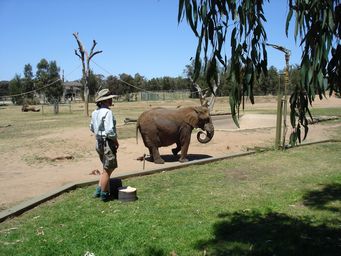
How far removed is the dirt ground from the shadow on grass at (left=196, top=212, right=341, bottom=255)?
10.8 feet

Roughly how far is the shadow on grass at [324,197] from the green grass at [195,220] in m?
0.01

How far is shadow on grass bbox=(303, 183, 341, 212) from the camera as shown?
617cm

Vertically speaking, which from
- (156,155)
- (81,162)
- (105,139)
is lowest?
(81,162)

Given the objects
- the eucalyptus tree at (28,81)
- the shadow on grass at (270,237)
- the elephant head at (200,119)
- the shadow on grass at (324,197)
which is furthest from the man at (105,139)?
the eucalyptus tree at (28,81)

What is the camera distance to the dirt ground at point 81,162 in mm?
7649

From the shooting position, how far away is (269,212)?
590 centimetres

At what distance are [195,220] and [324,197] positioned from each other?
2392 millimetres

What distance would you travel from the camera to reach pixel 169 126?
9.84 m

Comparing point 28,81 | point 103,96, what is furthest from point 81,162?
point 28,81

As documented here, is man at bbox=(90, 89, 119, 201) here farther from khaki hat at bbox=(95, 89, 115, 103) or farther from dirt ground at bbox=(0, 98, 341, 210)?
dirt ground at bbox=(0, 98, 341, 210)

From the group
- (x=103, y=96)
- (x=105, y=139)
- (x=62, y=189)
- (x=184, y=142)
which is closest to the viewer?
(x=105, y=139)

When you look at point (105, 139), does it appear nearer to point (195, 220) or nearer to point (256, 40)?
point (195, 220)

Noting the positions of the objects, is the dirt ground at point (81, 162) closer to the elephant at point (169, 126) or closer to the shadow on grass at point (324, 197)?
the elephant at point (169, 126)

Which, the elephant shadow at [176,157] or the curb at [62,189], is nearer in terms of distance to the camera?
the curb at [62,189]
